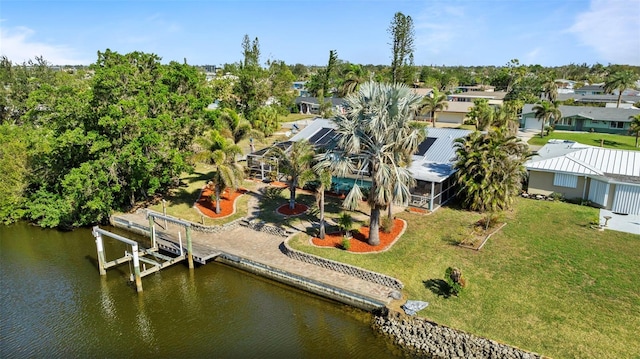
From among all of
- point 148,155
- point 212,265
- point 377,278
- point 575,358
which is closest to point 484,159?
point 377,278

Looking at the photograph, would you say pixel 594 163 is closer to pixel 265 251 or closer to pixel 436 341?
pixel 436 341

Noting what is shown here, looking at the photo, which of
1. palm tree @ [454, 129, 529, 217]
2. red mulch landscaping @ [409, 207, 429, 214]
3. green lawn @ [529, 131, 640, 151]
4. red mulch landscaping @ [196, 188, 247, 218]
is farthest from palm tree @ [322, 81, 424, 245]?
green lawn @ [529, 131, 640, 151]

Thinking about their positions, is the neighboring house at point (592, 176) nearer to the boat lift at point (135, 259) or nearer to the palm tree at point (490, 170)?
the palm tree at point (490, 170)

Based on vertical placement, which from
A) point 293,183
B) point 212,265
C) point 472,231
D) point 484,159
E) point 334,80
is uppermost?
point 334,80

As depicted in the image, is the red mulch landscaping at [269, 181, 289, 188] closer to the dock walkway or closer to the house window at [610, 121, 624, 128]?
the dock walkway

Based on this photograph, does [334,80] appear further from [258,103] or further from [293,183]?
[293,183]
